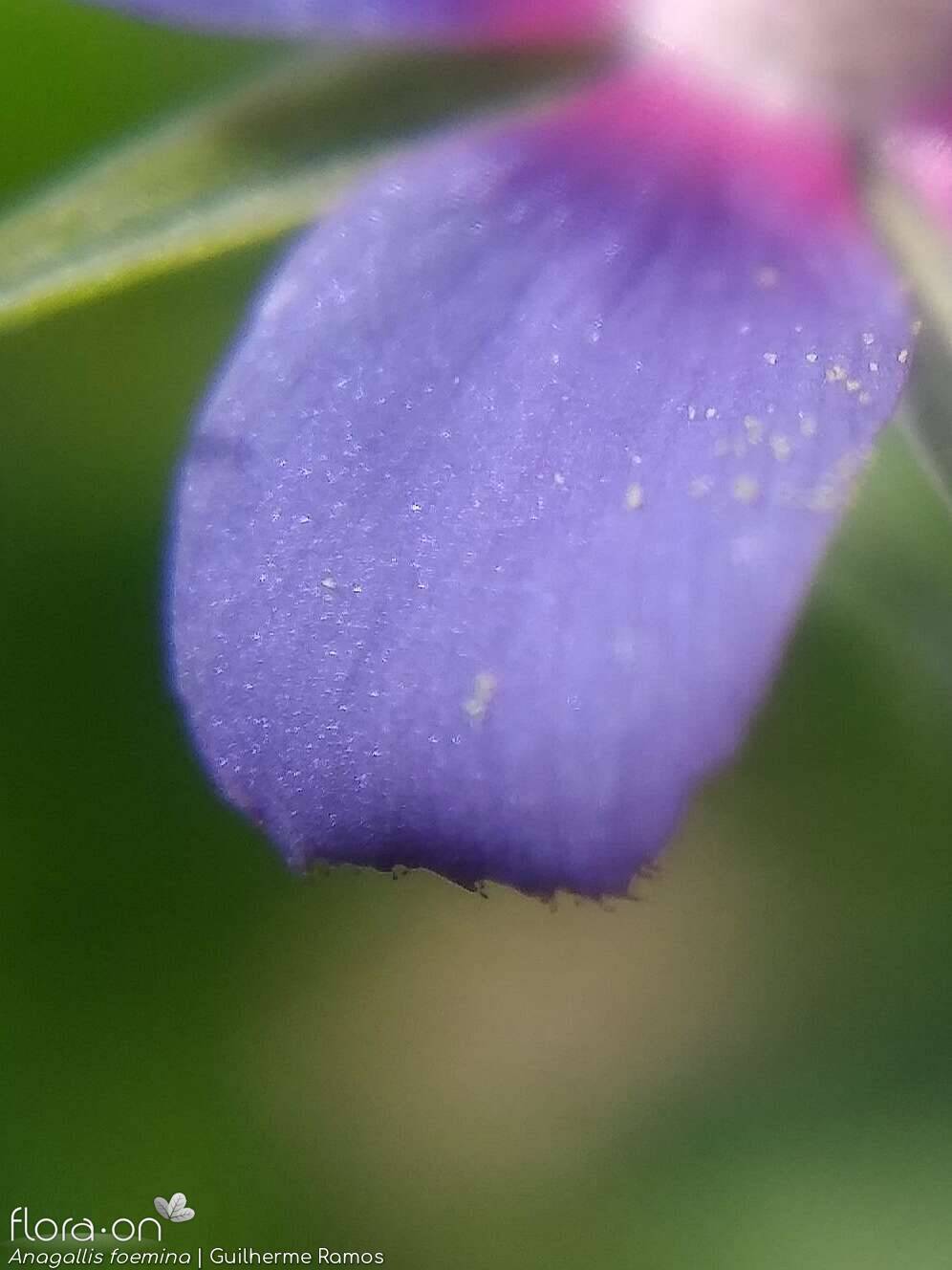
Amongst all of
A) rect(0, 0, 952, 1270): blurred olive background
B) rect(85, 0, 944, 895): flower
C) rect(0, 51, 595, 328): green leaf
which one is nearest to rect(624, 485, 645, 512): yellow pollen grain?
rect(85, 0, 944, 895): flower

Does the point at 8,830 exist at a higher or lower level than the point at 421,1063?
higher

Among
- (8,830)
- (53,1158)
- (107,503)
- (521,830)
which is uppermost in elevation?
(107,503)

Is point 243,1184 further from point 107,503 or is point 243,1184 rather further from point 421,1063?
point 107,503

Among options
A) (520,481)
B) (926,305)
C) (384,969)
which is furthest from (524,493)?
(384,969)

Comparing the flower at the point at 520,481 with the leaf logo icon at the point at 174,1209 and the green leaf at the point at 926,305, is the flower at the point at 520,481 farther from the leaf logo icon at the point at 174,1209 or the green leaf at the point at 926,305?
the leaf logo icon at the point at 174,1209

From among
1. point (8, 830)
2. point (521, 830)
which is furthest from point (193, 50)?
point (521, 830)

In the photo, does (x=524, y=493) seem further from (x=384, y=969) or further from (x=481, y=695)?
(x=384, y=969)

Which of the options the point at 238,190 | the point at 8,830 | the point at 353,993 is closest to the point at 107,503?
the point at 8,830

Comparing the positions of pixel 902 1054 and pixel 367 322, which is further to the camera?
pixel 902 1054
